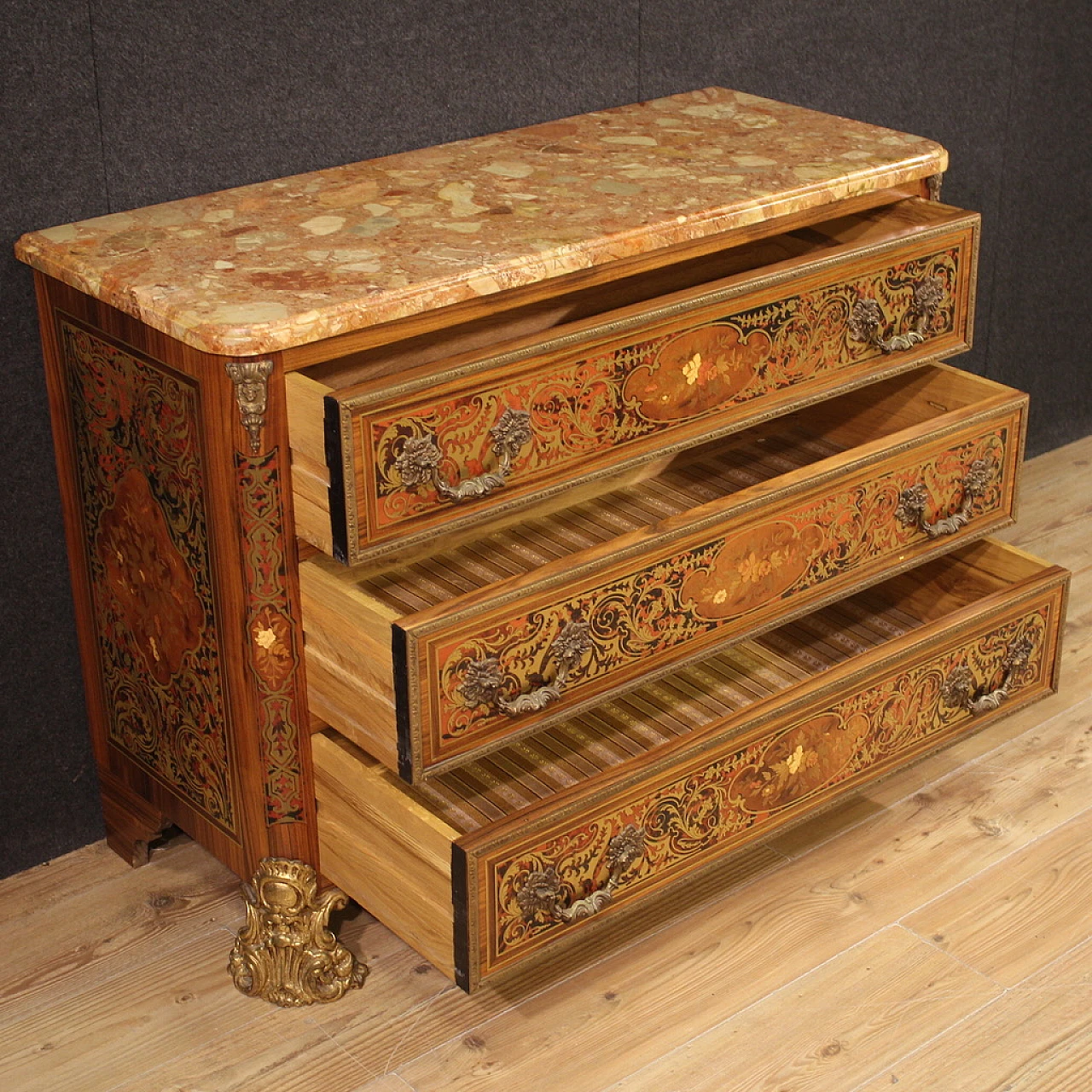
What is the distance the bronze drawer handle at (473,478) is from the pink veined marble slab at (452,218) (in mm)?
125

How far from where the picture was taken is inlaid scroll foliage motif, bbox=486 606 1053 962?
178 centimetres

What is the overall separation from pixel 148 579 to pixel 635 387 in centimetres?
56

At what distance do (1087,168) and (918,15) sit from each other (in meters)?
0.54

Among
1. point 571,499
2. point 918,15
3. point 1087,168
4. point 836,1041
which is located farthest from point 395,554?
point 1087,168

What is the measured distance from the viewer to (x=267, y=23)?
1.93m

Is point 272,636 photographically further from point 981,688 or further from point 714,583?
point 981,688

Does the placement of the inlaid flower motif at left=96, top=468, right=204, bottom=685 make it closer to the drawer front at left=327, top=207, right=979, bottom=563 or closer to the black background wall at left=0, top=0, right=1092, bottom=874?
the black background wall at left=0, top=0, right=1092, bottom=874

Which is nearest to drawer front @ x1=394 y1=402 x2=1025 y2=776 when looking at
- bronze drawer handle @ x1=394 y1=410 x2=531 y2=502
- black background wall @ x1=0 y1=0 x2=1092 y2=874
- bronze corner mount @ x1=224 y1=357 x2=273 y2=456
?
bronze drawer handle @ x1=394 y1=410 x2=531 y2=502

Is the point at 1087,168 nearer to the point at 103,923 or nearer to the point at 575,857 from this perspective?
the point at 575,857

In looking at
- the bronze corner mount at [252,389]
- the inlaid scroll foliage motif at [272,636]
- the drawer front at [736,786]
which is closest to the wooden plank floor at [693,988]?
the drawer front at [736,786]

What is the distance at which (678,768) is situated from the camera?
Result: 1.86 meters

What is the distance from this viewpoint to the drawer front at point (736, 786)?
1750mm

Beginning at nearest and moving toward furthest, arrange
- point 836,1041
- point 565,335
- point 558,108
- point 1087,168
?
point 565,335, point 836,1041, point 558,108, point 1087,168

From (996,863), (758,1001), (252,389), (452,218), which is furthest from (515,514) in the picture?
(996,863)
